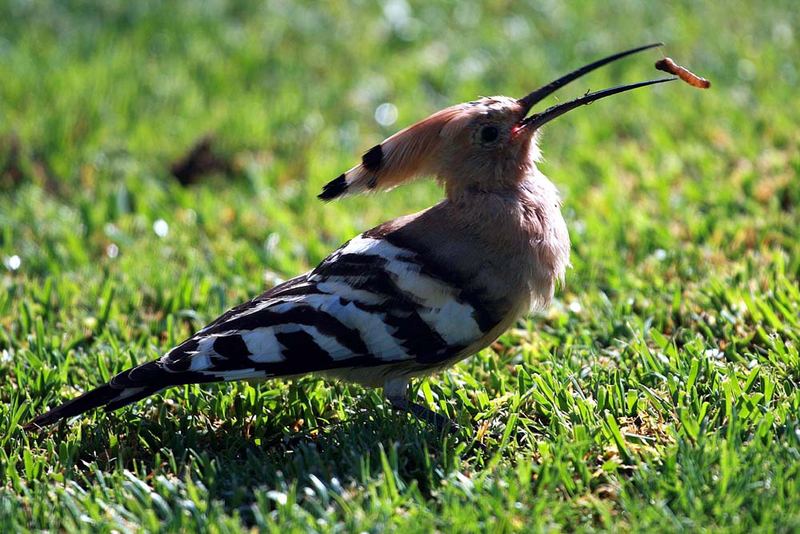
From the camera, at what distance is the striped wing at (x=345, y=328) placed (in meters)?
2.89

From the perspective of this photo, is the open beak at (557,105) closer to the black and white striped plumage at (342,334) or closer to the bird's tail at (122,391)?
the black and white striped plumage at (342,334)

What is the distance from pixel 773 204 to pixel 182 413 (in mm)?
2644

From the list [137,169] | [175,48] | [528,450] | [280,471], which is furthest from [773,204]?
[175,48]

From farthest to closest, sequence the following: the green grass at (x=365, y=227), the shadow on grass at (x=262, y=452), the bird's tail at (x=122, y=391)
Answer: the bird's tail at (x=122, y=391)
the shadow on grass at (x=262, y=452)
the green grass at (x=365, y=227)

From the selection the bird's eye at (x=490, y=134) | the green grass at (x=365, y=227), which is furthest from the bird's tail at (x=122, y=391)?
the bird's eye at (x=490, y=134)

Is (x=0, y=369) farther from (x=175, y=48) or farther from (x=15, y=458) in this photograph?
(x=175, y=48)

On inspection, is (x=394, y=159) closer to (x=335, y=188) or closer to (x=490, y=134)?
(x=335, y=188)

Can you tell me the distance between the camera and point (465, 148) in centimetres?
329

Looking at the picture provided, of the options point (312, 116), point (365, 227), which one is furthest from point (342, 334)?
point (312, 116)

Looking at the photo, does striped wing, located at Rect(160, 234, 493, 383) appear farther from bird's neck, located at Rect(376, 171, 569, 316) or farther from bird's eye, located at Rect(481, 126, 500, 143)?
bird's eye, located at Rect(481, 126, 500, 143)

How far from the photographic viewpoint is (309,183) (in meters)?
5.14

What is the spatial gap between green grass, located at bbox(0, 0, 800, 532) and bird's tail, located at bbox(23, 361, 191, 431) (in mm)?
136

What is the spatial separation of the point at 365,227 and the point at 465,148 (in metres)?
1.44

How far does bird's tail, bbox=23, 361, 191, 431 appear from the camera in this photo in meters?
2.85
